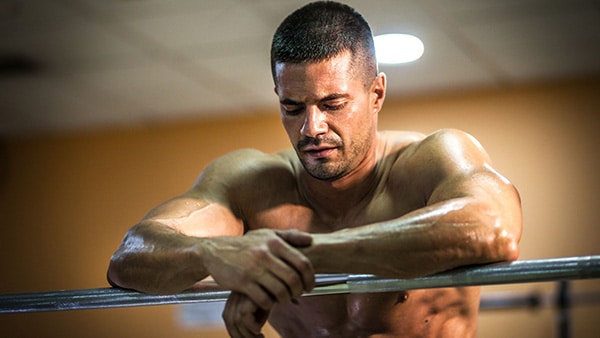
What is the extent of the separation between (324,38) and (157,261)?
51 cm

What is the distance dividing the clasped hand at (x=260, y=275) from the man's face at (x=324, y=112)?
0.33 meters

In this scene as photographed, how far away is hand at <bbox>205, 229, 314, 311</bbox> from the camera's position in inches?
45.9

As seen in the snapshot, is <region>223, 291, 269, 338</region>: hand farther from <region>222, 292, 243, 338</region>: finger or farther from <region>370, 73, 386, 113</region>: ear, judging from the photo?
<region>370, 73, 386, 113</region>: ear

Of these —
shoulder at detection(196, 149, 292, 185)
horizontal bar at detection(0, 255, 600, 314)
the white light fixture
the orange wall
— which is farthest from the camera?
the orange wall

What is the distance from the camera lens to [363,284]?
1219 mm

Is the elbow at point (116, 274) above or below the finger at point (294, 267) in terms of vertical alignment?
below

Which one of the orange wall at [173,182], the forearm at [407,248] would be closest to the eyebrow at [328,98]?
the forearm at [407,248]

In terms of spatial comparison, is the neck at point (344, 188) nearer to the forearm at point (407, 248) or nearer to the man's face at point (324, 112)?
the man's face at point (324, 112)

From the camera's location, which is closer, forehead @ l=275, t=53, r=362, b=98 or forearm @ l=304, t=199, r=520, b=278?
forearm @ l=304, t=199, r=520, b=278

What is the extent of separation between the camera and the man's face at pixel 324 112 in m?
1.51

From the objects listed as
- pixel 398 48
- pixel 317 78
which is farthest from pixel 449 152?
pixel 398 48

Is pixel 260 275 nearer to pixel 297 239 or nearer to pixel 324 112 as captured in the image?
pixel 297 239

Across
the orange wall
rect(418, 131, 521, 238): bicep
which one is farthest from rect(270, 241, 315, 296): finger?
the orange wall

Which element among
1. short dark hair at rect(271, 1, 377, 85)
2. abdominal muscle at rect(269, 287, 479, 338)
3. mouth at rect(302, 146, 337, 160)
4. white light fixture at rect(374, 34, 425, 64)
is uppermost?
white light fixture at rect(374, 34, 425, 64)
